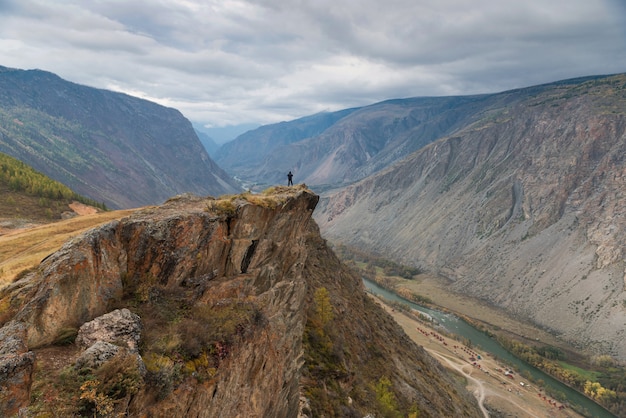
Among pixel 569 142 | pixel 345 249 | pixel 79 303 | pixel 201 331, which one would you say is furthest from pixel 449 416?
pixel 569 142

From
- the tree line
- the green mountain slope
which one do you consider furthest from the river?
the tree line

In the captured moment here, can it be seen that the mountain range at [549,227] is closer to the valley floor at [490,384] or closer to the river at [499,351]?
the river at [499,351]

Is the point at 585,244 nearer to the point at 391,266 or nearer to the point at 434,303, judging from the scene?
the point at 434,303

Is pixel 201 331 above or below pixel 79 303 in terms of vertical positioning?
below

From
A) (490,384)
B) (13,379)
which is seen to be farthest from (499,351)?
(13,379)

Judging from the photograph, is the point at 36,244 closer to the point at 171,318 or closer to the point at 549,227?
the point at 171,318

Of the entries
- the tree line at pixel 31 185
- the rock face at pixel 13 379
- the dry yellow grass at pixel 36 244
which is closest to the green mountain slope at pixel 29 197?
the tree line at pixel 31 185

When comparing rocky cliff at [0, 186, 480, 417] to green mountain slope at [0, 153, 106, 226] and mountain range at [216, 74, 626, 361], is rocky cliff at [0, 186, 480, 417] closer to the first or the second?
green mountain slope at [0, 153, 106, 226]
